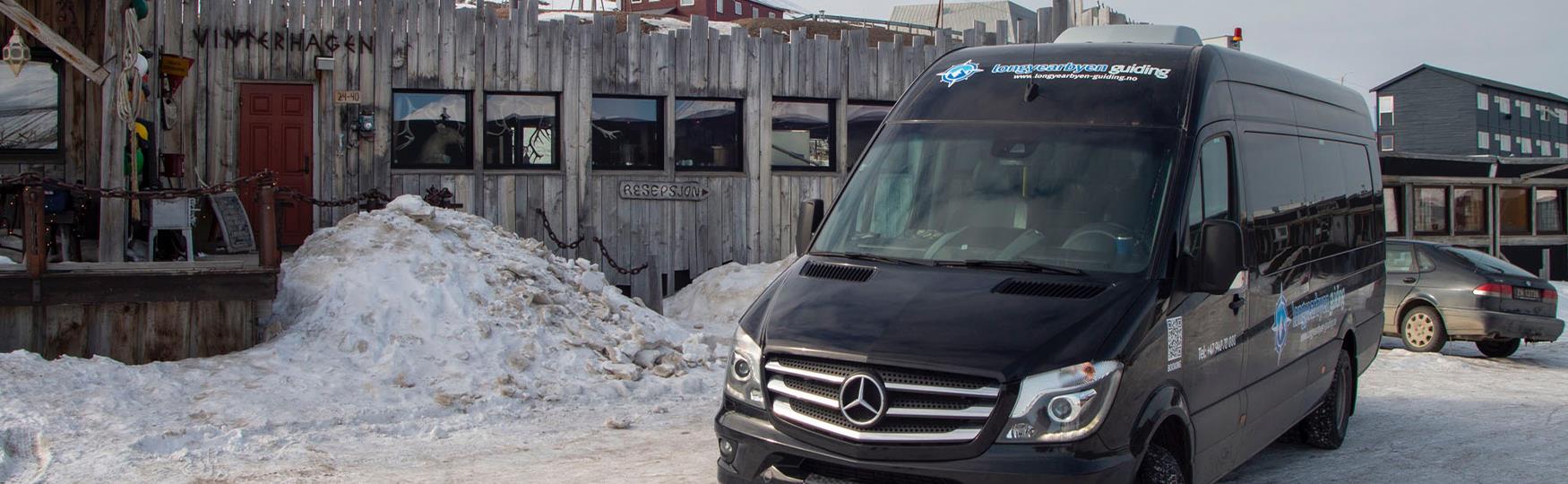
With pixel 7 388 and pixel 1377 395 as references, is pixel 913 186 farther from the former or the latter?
pixel 1377 395

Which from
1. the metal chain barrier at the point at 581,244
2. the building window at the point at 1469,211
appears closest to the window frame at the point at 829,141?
the metal chain barrier at the point at 581,244

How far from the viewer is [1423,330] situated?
14.4 metres

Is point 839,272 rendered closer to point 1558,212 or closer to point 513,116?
point 513,116

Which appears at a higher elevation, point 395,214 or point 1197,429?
point 395,214

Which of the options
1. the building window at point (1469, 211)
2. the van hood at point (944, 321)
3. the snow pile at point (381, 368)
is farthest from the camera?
the building window at point (1469, 211)

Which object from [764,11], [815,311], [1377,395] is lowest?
[1377,395]

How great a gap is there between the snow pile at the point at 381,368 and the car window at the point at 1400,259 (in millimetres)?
8359

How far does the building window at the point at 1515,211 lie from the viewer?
26.0 meters

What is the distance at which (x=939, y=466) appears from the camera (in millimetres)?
4891

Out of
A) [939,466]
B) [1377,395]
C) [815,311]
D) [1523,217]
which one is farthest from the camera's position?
[1523,217]

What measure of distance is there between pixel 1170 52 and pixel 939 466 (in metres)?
2.75

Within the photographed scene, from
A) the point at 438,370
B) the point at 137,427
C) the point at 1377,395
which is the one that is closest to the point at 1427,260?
the point at 1377,395

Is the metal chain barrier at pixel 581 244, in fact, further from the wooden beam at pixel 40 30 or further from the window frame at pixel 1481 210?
the window frame at pixel 1481 210

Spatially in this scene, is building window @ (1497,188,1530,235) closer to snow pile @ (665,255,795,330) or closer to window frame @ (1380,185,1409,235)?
window frame @ (1380,185,1409,235)
